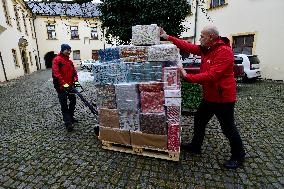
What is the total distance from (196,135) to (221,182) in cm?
87

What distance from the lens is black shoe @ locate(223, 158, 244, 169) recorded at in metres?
3.28

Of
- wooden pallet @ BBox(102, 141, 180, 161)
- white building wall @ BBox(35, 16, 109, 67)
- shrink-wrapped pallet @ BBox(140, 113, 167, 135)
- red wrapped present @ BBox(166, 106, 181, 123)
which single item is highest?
white building wall @ BBox(35, 16, 109, 67)

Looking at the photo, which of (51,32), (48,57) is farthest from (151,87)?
(48,57)

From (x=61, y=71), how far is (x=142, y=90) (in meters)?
2.34

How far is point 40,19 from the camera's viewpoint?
29094 mm

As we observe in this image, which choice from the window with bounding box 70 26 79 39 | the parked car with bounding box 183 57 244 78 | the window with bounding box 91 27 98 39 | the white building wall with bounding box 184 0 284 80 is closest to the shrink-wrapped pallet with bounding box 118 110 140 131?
the parked car with bounding box 183 57 244 78

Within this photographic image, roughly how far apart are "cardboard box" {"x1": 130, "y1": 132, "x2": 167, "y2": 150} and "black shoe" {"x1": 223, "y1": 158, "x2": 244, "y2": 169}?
0.95m

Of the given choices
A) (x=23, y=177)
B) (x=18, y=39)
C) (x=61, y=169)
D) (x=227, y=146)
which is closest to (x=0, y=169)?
(x=23, y=177)

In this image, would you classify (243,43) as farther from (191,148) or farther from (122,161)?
(122,161)

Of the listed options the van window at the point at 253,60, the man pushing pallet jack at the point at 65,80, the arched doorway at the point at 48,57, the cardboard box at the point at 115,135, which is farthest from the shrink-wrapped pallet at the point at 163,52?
the arched doorway at the point at 48,57

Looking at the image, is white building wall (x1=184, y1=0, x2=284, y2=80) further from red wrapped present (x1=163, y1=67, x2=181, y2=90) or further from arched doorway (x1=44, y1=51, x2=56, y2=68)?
arched doorway (x1=44, y1=51, x2=56, y2=68)

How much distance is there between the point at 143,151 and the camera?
12.1 feet

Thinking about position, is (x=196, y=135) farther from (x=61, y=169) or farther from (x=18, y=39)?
(x=18, y=39)

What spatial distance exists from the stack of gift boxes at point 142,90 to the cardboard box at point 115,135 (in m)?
0.02
